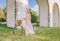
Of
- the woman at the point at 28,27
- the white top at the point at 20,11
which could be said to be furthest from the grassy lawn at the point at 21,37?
the white top at the point at 20,11

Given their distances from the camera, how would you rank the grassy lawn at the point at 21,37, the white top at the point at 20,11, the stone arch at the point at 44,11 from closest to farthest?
1. the grassy lawn at the point at 21,37
2. the white top at the point at 20,11
3. the stone arch at the point at 44,11

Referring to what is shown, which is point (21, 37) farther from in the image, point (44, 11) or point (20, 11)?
point (44, 11)

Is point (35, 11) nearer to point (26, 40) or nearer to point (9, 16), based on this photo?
point (9, 16)

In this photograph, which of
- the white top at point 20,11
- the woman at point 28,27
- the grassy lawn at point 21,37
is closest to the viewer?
the grassy lawn at point 21,37

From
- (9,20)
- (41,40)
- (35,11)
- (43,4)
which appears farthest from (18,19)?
(35,11)

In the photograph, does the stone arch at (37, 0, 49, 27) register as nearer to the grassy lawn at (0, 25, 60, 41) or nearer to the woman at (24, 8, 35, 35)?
the woman at (24, 8, 35, 35)

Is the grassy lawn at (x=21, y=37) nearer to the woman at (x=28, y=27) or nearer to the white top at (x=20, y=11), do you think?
the woman at (x=28, y=27)

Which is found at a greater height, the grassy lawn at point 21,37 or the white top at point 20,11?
the white top at point 20,11

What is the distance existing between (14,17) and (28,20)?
27.0 inches

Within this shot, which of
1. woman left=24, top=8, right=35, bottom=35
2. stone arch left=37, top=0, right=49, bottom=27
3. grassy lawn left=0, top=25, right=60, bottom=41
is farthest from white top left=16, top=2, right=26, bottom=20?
stone arch left=37, top=0, right=49, bottom=27

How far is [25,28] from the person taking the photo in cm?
819

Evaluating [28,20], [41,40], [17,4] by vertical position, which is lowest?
[41,40]

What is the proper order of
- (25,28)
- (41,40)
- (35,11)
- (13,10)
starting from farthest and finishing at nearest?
1. (35,11)
2. (13,10)
3. (25,28)
4. (41,40)

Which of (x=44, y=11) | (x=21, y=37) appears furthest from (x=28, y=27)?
(x=44, y=11)
